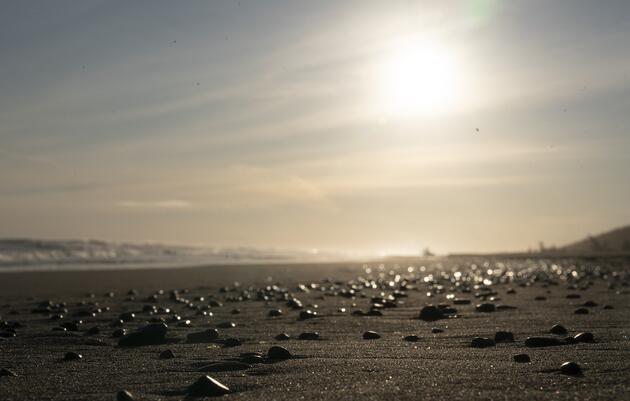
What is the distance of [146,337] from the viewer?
8.21 meters

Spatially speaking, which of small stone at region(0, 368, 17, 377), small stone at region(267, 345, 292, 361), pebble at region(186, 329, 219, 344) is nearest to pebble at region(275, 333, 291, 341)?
pebble at region(186, 329, 219, 344)

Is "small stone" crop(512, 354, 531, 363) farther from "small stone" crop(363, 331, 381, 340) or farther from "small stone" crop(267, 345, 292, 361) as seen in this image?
"small stone" crop(363, 331, 381, 340)

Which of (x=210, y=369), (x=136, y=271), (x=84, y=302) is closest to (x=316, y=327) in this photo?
(x=210, y=369)

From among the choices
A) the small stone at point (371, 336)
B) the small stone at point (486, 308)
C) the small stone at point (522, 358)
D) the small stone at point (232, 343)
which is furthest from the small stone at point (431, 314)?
the small stone at point (522, 358)

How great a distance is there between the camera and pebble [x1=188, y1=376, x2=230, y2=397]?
16.7 feet

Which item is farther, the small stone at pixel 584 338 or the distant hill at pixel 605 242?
the distant hill at pixel 605 242

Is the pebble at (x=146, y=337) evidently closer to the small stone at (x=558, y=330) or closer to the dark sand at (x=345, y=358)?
the dark sand at (x=345, y=358)

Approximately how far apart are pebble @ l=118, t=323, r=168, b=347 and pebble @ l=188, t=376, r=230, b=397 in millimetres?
3103

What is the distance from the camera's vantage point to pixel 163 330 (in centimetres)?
834

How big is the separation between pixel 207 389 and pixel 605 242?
6015 centimetres

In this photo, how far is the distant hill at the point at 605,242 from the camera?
2188 inches

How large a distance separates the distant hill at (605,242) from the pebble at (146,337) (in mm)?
50806

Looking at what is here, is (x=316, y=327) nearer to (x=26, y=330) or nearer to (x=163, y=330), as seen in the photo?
(x=163, y=330)

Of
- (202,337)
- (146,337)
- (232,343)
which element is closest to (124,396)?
(232,343)
